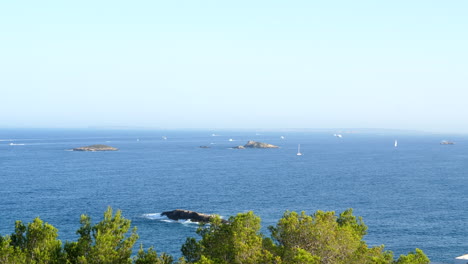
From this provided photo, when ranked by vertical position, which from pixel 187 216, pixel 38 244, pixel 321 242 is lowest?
pixel 187 216

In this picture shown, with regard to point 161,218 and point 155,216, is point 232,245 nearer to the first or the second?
point 161,218

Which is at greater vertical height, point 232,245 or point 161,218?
point 232,245

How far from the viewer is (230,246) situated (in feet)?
116

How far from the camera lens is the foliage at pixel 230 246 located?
34.2m

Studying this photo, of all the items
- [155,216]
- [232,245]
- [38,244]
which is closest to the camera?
[232,245]

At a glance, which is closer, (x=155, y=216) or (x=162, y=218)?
(x=162, y=218)

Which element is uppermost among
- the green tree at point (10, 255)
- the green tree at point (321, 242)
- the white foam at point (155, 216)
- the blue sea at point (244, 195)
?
→ the green tree at point (321, 242)

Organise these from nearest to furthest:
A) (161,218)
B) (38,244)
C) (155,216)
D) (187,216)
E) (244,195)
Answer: (38,244), (187,216), (161,218), (155,216), (244,195)

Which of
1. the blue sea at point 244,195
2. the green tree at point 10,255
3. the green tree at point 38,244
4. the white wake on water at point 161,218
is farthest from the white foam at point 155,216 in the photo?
the green tree at point 10,255

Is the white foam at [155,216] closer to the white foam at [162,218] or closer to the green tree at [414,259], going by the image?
the white foam at [162,218]

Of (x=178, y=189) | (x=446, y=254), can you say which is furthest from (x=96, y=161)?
(x=446, y=254)

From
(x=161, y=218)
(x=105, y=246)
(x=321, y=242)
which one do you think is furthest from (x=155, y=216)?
(x=321, y=242)

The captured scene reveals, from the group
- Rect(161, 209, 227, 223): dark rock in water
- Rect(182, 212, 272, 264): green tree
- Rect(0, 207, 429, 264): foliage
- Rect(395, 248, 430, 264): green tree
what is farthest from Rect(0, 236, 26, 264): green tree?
Rect(161, 209, 227, 223): dark rock in water

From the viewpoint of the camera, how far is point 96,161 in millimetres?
191500
